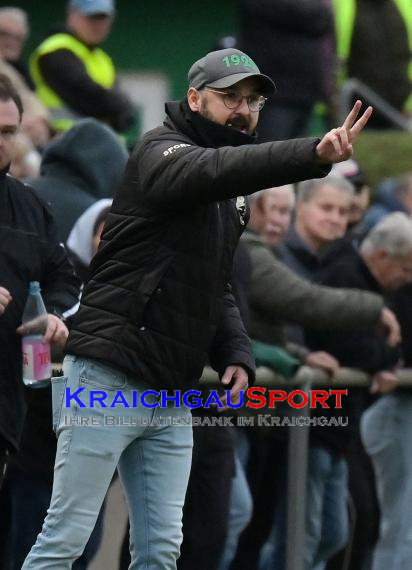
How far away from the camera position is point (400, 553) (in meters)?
7.27

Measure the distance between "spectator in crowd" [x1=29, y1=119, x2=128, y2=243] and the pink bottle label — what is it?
1.32 meters

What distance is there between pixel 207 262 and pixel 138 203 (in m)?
0.28

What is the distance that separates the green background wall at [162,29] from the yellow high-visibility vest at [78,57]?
6481 mm

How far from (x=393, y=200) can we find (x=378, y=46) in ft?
6.16

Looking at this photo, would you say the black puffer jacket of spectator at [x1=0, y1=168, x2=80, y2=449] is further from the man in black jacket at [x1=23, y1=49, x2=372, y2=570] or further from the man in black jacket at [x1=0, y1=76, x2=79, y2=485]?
the man in black jacket at [x1=23, y1=49, x2=372, y2=570]

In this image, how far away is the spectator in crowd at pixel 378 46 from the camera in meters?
10.4

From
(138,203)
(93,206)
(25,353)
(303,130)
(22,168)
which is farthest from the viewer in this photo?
(303,130)

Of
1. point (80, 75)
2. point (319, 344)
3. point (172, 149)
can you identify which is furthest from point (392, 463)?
point (80, 75)

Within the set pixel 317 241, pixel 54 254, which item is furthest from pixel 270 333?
pixel 54 254

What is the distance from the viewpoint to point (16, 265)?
5.43m

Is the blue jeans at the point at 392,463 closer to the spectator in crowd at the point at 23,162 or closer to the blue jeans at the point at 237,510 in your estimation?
the blue jeans at the point at 237,510

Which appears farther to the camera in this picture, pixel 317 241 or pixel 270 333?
pixel 317 241

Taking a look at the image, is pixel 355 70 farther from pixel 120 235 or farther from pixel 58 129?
pixel 120 235

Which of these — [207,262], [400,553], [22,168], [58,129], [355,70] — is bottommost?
[400,553]
